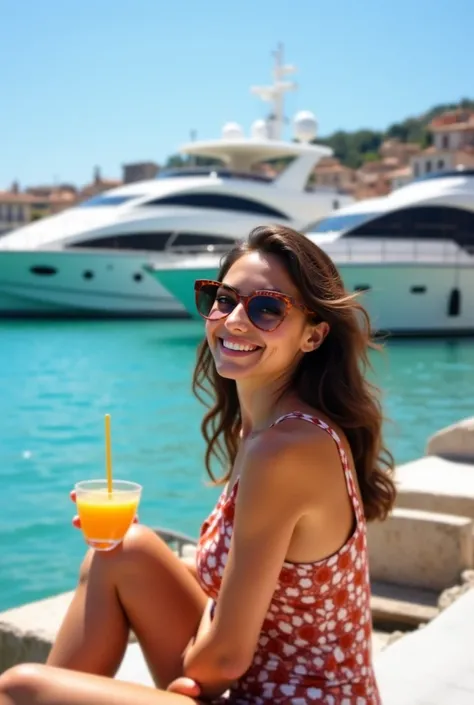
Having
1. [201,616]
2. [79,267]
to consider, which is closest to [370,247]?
[79,267]

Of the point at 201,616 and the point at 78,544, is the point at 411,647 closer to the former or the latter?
the point at 201,616

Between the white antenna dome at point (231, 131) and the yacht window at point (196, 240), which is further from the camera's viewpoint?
the white antenna dome at point (231, 131)

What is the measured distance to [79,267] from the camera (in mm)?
23188

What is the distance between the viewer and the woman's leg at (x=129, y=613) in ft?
6.07

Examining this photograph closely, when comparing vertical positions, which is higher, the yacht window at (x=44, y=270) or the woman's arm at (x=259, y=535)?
the woman's arm at (x=259, y=535)

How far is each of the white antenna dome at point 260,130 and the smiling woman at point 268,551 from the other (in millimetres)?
27077

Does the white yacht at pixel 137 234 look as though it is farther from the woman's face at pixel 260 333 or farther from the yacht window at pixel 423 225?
the woman's face at pixel 260 333

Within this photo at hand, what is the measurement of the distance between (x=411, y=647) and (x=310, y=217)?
23.2 meters

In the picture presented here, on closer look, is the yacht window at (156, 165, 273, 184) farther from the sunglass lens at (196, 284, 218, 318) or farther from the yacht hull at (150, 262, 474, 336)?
the sunglass lens at (196, 284, 218, 318)

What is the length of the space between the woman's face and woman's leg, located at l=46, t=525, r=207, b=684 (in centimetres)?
39

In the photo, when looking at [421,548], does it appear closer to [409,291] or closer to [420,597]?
[420,597]

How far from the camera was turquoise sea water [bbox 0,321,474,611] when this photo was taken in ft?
18.6

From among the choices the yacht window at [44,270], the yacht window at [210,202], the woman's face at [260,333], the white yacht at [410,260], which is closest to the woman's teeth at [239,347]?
the woman's face at [260,333]

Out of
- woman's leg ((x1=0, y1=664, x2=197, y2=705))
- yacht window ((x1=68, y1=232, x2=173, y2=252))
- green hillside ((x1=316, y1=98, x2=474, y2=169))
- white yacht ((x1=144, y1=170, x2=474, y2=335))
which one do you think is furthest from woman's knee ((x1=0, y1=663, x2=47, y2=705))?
green hillside ((x1=316, y1=98, x2=474, y2=169))
